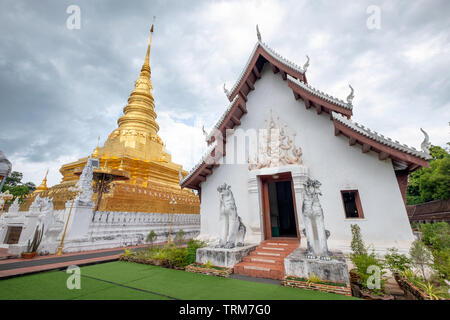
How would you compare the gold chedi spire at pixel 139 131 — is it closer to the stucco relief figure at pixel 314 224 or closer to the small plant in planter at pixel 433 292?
the stucco relief figure at pixel 314 224

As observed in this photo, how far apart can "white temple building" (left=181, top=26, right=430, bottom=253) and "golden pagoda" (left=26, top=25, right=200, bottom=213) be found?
466cm

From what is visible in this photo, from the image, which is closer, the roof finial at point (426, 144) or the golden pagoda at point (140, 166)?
the roof finial at point (426, 144)

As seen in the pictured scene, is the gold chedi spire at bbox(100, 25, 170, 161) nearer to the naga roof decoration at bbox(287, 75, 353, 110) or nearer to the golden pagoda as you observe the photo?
the golden pagoda

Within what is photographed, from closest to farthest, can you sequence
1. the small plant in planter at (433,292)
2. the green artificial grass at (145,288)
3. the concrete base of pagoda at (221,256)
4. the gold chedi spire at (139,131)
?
1. the small plant in planter at (433,292)
2. the green artificial grass at (145,288)
3. the concrete base of pagoda at (221,256)
4. the gold chedi spire at (139,131)

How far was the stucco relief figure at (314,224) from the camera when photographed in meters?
4.02

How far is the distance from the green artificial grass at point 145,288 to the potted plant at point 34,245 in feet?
7.78

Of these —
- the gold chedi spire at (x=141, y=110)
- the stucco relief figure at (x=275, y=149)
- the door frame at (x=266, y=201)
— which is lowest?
the door frame at (x=266, y=201)

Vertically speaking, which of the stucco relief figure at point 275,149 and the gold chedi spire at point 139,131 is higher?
the gold chedi spire at point 139,131

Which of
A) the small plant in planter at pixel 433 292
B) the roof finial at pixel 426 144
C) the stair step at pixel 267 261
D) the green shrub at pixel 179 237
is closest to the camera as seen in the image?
the small plant in planter at pixel 433 292

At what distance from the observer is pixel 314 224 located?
438 centimetres

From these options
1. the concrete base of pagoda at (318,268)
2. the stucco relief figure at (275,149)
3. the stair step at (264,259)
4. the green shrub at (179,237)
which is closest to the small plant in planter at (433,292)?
the concrete base of pagoda at (318,268)

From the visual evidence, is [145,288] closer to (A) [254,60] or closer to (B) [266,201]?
(B) [266,201]

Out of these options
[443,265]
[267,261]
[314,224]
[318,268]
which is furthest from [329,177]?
[267,261]
